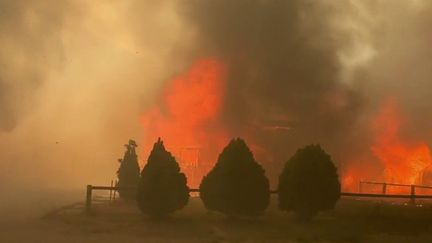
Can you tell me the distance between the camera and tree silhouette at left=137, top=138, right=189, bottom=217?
874 inches

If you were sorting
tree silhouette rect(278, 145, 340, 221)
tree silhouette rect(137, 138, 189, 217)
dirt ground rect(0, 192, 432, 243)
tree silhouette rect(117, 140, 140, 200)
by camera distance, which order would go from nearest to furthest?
1. dirt ground rect(0, 192, 432, 243)
2. tree silhouette rect(278, 145, 340, 221)
3. tree silhouette rect(137, 138, 189, 217)
4. tree silhouette rect(117, 140, 140, 200)

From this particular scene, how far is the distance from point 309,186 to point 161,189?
6728mm

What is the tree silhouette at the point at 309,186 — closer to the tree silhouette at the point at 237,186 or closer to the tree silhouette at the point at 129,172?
the tree silhouette at the point at 237,186

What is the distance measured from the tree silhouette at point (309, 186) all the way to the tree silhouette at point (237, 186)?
40.9 inches

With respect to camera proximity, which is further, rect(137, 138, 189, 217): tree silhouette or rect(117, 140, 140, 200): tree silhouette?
rect(117, 140, 140, 200): tree silhouette

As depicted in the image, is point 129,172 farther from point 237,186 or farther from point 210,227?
point 210,227

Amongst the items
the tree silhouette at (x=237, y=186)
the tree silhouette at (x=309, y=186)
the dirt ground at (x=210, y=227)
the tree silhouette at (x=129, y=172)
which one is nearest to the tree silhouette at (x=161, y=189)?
the dirt ground at (x=210, y=227)

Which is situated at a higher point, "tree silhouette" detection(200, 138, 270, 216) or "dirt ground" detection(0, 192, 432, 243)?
"tree silhouette" detection(200, 138, 270, 216)

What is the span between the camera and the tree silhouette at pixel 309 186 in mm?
21797

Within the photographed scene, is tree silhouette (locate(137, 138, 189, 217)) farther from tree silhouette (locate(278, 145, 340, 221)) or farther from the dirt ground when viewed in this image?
tree silhouette (locate(278, 145, 340, 221))

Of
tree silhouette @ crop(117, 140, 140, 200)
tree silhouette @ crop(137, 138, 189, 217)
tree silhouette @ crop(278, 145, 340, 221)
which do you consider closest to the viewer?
tree silhouette @ crop(278, 145, 340, 221)

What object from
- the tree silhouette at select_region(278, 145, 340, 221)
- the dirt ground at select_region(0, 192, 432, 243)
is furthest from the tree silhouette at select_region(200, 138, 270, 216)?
the tree silhouette at select_region(278, 145, 340, 221)

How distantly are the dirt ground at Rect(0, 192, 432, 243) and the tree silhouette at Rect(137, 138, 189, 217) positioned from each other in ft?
1.93

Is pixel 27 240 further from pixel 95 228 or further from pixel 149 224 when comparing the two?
pixel 149 224
